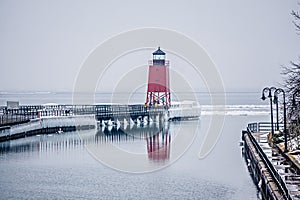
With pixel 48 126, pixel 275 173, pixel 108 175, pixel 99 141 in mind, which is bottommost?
pixel 108 175

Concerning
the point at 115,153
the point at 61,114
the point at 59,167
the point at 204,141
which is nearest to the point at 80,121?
the point at 61,114

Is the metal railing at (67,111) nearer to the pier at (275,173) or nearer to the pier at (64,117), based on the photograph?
the pier at (64,117)

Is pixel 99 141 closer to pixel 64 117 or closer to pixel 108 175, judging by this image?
pixel 64 117

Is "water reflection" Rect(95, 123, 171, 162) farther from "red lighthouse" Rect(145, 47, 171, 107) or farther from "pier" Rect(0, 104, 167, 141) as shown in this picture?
"red lighthouse" Rect(145, 47, 171, 107)

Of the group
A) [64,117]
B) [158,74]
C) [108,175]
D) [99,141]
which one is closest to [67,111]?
[64,117]

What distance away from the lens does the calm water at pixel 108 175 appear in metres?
23.7

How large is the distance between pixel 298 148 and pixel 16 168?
13.3 m

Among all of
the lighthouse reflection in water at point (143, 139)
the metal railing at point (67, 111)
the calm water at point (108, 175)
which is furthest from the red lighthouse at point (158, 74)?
the calm water at point (108, 175)

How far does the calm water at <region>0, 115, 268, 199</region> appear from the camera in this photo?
934 inches

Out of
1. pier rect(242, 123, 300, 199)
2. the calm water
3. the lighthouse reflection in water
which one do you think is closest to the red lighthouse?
the lighthouse reflection in water

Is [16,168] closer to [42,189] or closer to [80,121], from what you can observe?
[42,189]

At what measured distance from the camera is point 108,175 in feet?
92.1

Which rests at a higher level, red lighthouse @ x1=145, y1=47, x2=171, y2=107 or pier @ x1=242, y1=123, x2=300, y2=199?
red lighthouse @ x1=145, y1=47, x2=171, y2=107

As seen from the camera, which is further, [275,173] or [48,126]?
[48,126]
